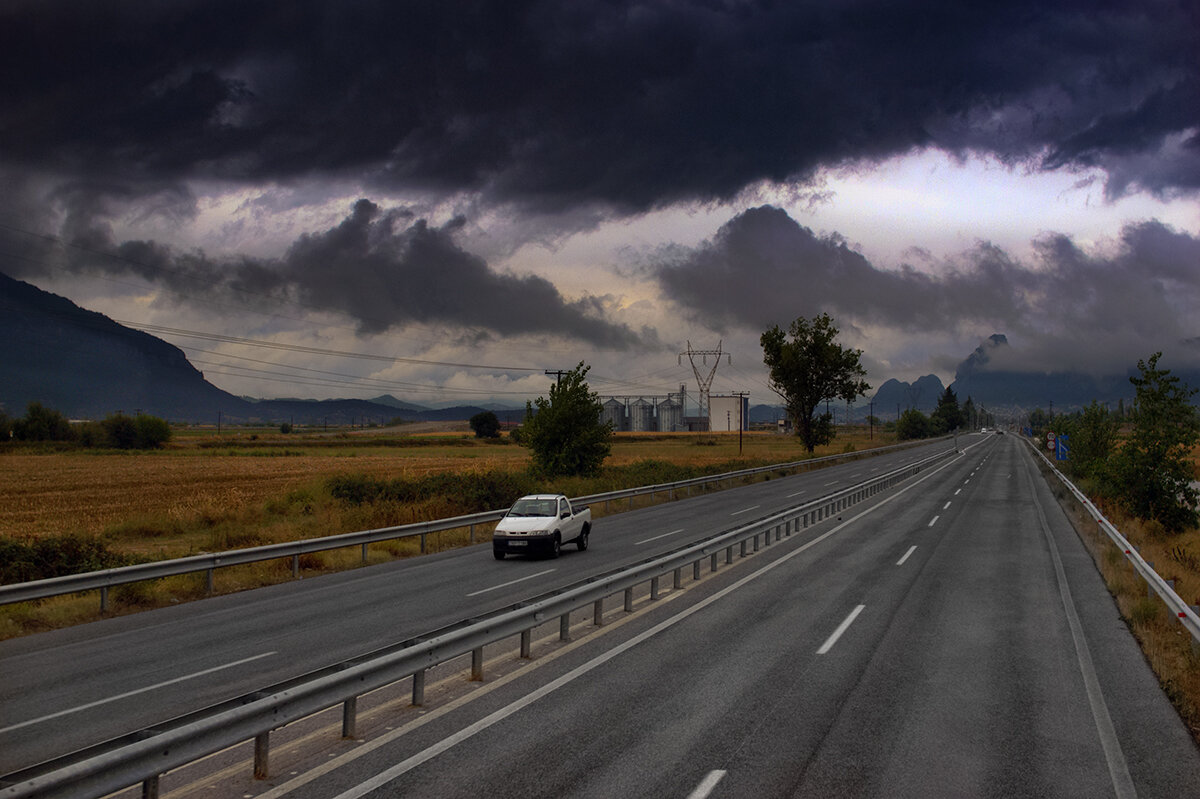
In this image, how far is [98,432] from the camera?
314ft

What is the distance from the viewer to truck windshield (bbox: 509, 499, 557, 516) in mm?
20594

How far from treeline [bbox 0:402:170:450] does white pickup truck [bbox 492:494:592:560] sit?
291 ft

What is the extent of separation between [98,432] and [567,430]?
Answer: 3224 inches

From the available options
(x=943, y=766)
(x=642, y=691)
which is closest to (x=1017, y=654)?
(x=943, y=766)

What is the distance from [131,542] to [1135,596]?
26995 millimetres

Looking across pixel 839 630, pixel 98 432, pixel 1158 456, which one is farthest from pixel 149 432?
pixel 839 630

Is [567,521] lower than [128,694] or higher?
higher

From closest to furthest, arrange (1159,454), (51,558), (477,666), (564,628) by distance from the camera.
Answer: (477,666) → (564,628) → (51,558) → (1159,454)

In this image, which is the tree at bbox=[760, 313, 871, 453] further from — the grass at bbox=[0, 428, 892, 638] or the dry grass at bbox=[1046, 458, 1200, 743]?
the dry grass at bbox=[1046, 458, 1200, 743]

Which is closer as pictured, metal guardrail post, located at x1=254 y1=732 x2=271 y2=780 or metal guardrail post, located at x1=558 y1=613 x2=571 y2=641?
metal guardrail post, located at x1=254 y1=732 x2=271 y2=780

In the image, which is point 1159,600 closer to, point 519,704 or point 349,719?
point 519,704

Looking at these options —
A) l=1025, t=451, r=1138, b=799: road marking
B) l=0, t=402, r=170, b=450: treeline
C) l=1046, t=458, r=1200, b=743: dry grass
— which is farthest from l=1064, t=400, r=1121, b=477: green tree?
l=0, t=402, r=170, b=450: treeline

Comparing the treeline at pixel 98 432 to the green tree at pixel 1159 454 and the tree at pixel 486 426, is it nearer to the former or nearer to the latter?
the tree at pixel 486 426

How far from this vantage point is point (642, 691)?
28.2ft
